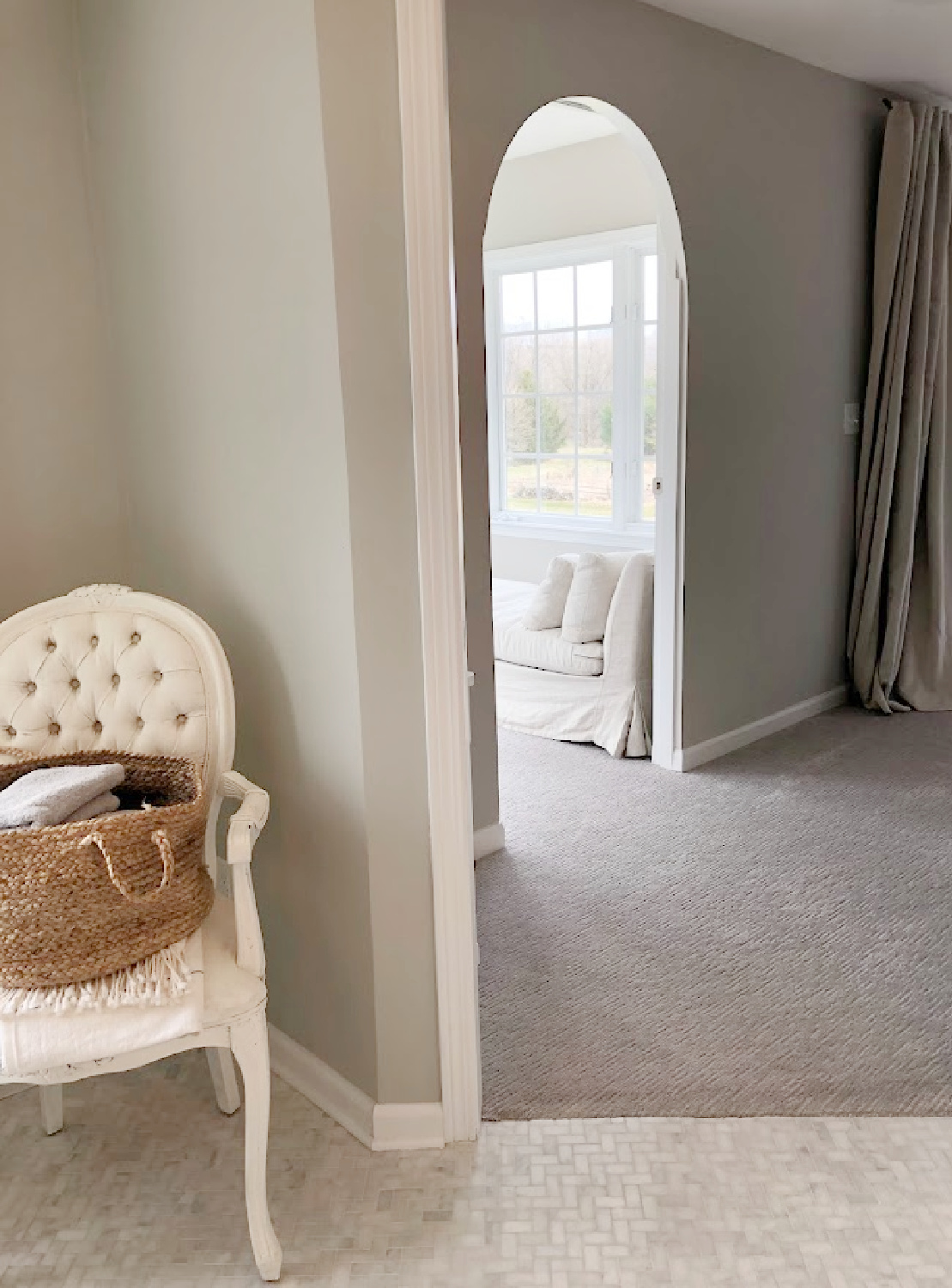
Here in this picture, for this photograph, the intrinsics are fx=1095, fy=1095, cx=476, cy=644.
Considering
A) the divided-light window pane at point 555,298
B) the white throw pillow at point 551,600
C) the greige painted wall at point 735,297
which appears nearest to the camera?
the greige painted wall at point 735,297

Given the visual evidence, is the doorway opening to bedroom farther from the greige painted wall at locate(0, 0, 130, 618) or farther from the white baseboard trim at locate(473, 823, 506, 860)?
the greige painted wall at locate(0, 0, 130, 618)


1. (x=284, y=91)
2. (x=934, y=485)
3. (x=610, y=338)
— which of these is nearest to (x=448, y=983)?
(x=284, y=91)

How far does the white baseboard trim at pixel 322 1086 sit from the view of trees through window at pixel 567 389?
12.2ft

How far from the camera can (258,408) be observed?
1.96 meters

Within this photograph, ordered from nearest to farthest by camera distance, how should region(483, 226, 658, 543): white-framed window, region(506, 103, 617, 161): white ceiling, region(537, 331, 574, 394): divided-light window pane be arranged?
region(506, 103, 617, 161): white ceiling
region(483, 226, 658, 543): white-framed window
region(537, 331, 574, 394): divided-light window pane

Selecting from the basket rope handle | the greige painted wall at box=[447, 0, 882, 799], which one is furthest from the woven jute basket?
the greige painted wall at box=[447, 0, 882, 799]

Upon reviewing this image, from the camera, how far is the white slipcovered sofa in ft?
13.1

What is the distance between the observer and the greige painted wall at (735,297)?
2.98 m

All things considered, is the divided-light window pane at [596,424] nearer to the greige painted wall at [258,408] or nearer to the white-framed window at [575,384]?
the white-framed window at [575,384]

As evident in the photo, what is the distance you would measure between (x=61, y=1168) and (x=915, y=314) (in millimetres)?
4166

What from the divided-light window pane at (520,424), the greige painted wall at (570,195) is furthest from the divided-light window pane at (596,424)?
the greige painted wall at (570,195)

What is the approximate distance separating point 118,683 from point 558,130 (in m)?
3.97

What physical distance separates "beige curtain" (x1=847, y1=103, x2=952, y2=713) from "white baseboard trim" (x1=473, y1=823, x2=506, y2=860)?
209 centimetres

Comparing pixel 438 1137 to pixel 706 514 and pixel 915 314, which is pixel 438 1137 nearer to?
pixel 706 514
